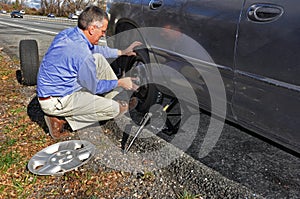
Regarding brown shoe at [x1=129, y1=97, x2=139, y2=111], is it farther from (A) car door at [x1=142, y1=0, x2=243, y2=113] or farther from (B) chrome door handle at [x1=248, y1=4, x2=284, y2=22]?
(B) chrome door handle at [x1=248, y1=4, x2=284, y2=22]

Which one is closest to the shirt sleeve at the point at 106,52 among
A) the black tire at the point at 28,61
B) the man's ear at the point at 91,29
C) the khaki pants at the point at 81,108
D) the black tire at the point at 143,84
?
the black tire at the point at 143,84

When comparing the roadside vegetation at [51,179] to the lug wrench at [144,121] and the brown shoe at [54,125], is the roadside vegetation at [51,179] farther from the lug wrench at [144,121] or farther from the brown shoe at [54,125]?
the lug wrench at [144,121]

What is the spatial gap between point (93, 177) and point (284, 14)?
1640mm

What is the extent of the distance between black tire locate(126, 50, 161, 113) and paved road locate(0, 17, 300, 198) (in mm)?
360

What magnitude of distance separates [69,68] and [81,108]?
0.40 m

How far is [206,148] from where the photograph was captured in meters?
2.36

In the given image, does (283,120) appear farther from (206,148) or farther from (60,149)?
(60,149)

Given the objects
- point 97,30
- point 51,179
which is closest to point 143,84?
point 97,30

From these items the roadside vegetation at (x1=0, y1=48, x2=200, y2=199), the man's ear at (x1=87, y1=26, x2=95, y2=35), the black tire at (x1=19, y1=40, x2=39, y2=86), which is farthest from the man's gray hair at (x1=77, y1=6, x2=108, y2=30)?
the black tire at (x1=19, y1=40, x2=39, y2=86)

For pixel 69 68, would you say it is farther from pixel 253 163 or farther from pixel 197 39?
pixel 253 163

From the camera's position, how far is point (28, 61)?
11.5ft

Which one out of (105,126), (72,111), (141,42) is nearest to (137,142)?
(105,126)

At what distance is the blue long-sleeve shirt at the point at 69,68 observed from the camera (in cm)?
218

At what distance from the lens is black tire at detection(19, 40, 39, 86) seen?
3504 millimetres
